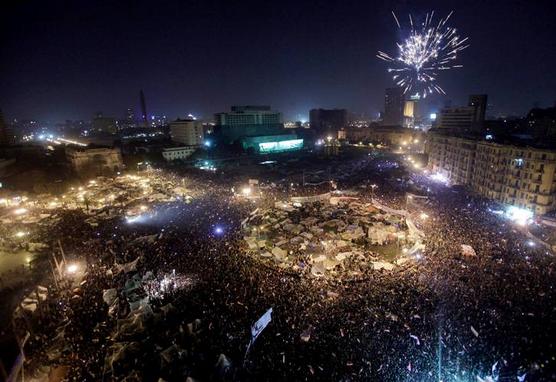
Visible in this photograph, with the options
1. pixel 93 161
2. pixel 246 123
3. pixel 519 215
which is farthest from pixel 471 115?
pixel 93 161

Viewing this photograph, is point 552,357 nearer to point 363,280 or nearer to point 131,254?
point 363,280

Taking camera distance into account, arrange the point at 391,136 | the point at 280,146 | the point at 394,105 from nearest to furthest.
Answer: the point at 280,146
the point at 391,136
the point at 394,105

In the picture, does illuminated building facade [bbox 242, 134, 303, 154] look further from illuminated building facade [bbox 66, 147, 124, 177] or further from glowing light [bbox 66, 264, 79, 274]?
glowing light [bbox 66, 264, 79, 274]

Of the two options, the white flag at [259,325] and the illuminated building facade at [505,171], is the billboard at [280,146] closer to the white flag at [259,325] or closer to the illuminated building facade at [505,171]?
the illuminated building facade at [505,171]

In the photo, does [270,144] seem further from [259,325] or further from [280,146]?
[259,325]

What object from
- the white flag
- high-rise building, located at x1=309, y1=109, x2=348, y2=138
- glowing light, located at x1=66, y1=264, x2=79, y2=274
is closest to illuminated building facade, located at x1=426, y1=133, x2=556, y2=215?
the white flag

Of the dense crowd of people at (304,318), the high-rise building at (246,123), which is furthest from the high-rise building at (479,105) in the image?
the dense crowd of people at (304,318)
